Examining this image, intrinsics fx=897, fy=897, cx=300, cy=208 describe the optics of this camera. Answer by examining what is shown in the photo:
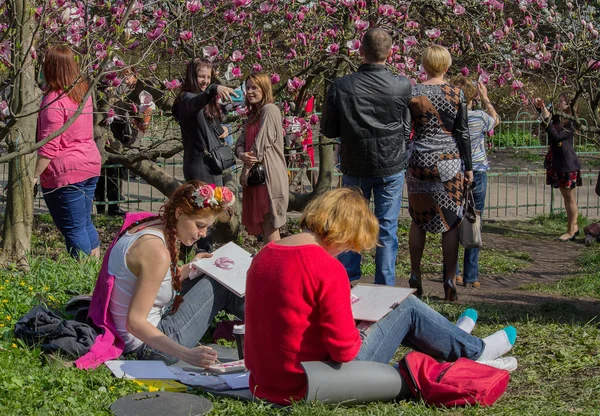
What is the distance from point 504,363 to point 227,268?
1.49 metres

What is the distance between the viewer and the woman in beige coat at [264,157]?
21.3 ft

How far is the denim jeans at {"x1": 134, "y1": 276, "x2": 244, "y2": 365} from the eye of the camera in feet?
14.4

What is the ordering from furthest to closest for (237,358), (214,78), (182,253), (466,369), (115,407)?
(214,78), (182,253), (237,358), (466,369), (115,407)

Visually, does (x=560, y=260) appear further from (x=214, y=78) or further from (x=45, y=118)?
(x=45, y=118)

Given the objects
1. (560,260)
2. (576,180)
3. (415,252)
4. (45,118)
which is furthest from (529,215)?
(45,118)

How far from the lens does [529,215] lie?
11961 mm

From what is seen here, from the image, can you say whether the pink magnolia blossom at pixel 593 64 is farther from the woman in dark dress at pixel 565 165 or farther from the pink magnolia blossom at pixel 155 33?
the pink magnolia blossom at pixel 155 33

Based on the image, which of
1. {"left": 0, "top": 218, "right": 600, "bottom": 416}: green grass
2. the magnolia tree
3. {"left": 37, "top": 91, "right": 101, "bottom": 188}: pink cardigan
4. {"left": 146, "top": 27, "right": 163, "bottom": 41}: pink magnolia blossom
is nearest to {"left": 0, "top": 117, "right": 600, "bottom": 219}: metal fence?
the magnolia tree

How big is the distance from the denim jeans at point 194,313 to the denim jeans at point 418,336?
3.08 feet

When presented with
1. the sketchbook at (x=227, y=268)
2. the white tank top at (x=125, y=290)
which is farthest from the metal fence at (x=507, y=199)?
the white tank top at (x=125, y=290)

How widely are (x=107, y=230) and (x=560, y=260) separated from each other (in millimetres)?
4775

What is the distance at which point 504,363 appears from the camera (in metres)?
4.47

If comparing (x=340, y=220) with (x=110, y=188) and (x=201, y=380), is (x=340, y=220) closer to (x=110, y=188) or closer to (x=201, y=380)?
(x=201, y=380)

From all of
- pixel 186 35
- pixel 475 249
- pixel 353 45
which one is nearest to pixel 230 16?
pixel 186 35
